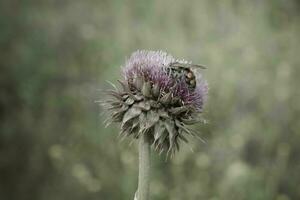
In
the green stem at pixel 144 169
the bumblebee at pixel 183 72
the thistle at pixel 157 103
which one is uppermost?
the bumblebee at pixel 183 72

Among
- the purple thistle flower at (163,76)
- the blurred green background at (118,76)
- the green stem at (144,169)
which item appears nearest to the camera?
the green stem at (144,169)

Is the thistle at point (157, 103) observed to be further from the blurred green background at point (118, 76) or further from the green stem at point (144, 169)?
the blurred green background at point (118, 76)

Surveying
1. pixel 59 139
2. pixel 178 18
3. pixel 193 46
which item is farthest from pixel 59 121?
pixel 178 18

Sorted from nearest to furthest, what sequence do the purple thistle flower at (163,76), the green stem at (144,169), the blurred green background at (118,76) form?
the green stem at (144,169) → the purple thistle flower at (163,76) → the blurred green background at (118,76)

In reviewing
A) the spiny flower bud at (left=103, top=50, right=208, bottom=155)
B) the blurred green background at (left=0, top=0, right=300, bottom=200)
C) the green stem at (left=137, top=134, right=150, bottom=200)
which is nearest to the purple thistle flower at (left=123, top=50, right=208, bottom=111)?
the spiny flower bud at (left=103, top=50, right=208, bottom=155)

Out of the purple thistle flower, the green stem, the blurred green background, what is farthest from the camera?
the blurred green background

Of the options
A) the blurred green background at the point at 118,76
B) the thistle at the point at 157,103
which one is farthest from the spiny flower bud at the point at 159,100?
the blurred green background at the point at 118,76

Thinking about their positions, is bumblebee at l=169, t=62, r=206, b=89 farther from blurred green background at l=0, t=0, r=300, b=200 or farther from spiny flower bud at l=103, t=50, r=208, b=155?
blurred green background at l=0, t=0, r=300, b=200

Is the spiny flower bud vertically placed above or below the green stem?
above
